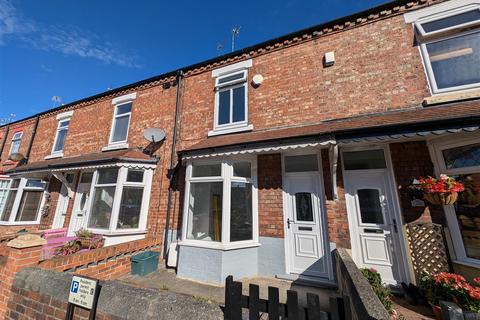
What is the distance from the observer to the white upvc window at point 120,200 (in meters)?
7.38

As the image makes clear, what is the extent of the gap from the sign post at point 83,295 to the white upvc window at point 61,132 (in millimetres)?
11860

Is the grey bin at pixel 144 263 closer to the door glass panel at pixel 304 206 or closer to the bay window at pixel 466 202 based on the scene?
the door glass panel at pixel 304 206

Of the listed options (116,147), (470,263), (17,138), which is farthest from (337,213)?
(17,138)

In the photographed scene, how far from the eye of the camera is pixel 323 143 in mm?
4699

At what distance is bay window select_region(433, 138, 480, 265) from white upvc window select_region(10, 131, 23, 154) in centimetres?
2156

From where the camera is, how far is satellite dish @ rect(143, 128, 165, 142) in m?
7.98

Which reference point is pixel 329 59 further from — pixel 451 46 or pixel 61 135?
pixel 61 135

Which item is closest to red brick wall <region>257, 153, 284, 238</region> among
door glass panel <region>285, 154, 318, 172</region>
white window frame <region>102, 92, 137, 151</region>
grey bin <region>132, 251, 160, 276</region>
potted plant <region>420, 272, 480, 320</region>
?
door glass panel <region>285, 154, 318, 172</region>

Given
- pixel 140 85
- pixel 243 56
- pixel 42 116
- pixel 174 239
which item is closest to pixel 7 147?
pixel 42 116

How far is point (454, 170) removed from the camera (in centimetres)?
445

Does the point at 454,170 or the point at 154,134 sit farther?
the point at 154,134

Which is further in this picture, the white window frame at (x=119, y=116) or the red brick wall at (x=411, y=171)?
the white window frame at (x=119, y=116)

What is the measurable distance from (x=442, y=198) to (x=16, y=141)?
22.2m

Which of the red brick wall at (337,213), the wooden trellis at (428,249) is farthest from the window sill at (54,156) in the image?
the wooden trellis at (428,249)
